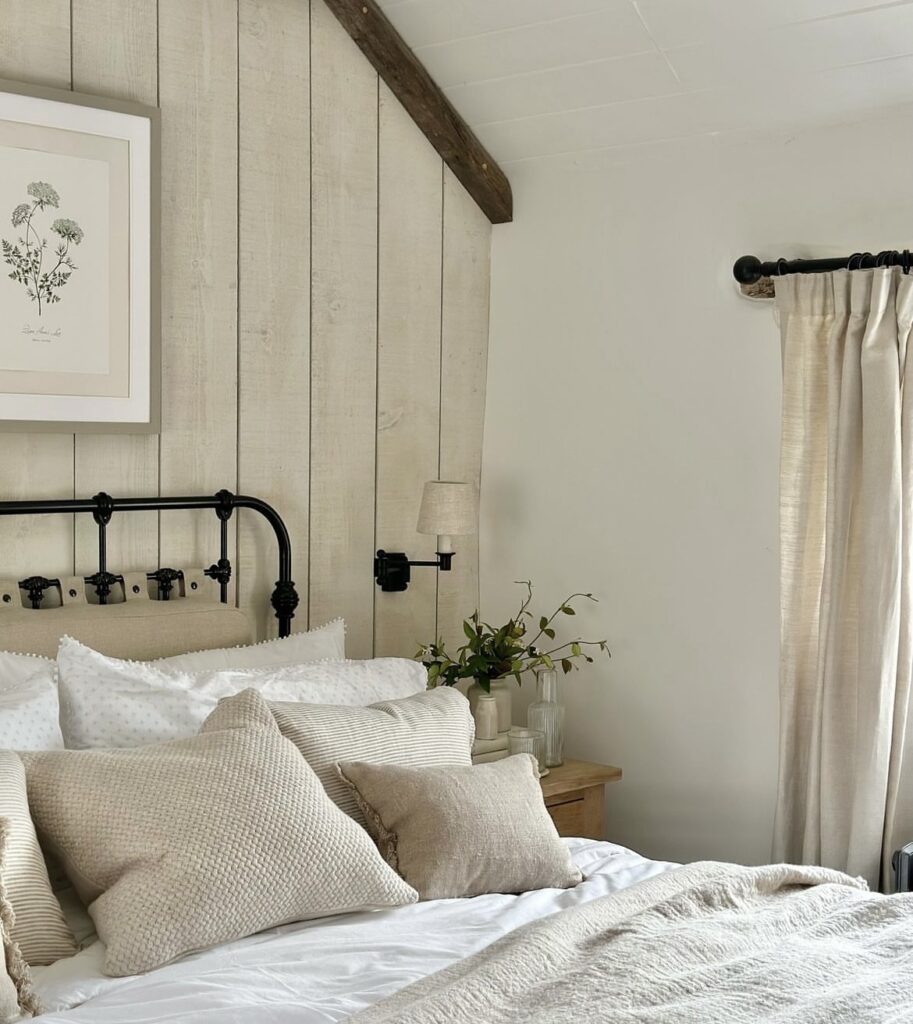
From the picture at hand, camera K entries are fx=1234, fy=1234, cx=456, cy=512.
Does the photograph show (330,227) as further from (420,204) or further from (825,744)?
(825,744)

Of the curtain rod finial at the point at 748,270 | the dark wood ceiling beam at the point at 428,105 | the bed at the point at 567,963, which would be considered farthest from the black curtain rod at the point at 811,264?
the bed at the point at 567,963

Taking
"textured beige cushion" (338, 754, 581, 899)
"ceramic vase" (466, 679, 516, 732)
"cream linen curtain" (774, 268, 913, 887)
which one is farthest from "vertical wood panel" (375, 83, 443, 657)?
"textured beige cushion" (338, 754, 581, 899)

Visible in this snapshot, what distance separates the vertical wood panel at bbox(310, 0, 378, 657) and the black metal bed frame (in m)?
0.17

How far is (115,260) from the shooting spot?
2863mm

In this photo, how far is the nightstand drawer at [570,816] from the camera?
315cm

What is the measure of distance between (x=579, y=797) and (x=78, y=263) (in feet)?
5.93

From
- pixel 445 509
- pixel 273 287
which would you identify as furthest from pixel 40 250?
pixel 445 509

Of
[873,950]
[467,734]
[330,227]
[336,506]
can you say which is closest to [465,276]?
[330,227]

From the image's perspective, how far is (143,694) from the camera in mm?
2391

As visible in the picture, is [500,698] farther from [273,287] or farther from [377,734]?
[273,287]

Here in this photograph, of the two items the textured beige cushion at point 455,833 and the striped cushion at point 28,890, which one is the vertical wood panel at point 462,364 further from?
the striped cushion at point 28,890

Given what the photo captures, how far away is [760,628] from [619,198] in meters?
1.25

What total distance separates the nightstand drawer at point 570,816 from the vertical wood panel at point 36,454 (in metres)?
1.35

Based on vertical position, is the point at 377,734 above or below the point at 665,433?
below
